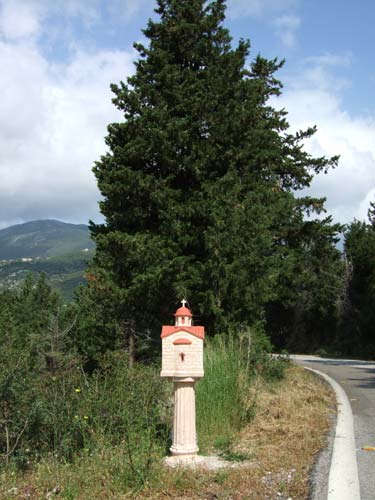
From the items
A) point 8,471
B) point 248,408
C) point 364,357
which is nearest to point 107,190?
point 248,408

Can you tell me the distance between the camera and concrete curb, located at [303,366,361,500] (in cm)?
438

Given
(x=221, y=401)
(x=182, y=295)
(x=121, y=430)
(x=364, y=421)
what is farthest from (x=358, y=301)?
(x=121, y=430)

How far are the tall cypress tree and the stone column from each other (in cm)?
893

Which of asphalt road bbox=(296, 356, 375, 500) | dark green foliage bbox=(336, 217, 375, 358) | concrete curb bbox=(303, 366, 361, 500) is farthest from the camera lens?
dark green foliage bbox=(336, 217, 375, 358)

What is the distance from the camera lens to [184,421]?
5609mm

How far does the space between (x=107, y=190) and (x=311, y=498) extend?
1341 cm

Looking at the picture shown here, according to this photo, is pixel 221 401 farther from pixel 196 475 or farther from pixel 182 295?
pixel 182 295

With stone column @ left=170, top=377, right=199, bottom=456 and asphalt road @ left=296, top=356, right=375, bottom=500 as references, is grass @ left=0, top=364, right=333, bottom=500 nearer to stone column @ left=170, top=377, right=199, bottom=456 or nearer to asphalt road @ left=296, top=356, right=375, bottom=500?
stone column @ left=170, top=377, right=199, bottom=456

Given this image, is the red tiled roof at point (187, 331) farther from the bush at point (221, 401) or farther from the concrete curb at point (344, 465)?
the concrete curb at point (344, 465)

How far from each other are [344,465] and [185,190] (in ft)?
42.5

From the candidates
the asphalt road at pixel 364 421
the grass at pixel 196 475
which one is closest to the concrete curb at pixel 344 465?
the asphalt road at pixel 364 421

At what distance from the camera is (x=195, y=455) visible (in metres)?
5.54

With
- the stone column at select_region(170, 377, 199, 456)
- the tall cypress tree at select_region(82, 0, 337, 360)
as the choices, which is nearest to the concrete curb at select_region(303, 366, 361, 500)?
the stone column at select_region(170, 377, 199, 456)

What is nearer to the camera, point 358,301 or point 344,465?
point 344,465
